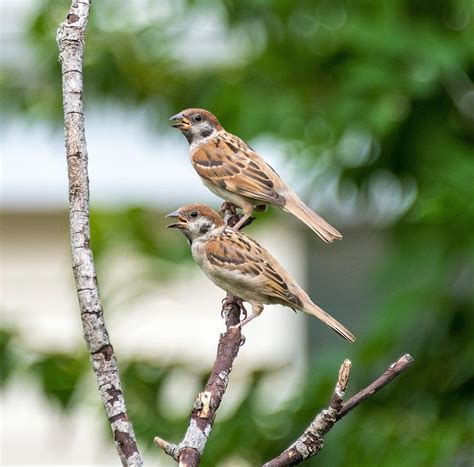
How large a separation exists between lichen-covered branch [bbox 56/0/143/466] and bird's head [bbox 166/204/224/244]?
1.16 metres

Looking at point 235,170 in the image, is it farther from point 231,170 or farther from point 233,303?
point 233,303

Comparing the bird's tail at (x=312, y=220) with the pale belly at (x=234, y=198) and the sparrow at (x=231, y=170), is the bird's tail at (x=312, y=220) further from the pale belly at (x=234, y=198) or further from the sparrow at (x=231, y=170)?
the pale belly at (x=234, y=198)

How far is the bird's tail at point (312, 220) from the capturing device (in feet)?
10.4

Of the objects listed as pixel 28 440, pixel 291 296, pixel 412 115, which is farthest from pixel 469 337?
pixel 28 440

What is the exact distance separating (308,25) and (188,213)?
2.47m

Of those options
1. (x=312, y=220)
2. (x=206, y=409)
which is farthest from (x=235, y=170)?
(x=206, y=409)

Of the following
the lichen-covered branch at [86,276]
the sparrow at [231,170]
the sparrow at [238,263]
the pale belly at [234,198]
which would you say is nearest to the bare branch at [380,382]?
the lichen-covered branch at [86,276]

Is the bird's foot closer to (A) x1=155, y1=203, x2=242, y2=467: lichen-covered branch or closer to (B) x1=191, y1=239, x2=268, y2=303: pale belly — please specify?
(B) x1=191, y1=239, x2=268, y2=303: pale belly

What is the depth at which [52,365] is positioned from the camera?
19.1 ft

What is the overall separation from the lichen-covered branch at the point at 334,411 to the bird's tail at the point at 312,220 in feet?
3.33

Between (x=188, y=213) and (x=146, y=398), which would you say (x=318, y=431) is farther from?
(x=146, y=398)

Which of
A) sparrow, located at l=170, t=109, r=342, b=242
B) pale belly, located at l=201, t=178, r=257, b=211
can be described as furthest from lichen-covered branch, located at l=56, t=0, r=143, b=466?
pale belly, located at l=201, t=178, r=257, b=211

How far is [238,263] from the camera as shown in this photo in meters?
3.45

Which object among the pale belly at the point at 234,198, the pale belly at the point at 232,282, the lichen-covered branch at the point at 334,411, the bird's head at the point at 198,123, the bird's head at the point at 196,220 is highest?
the bird's head at the point at 198,123
